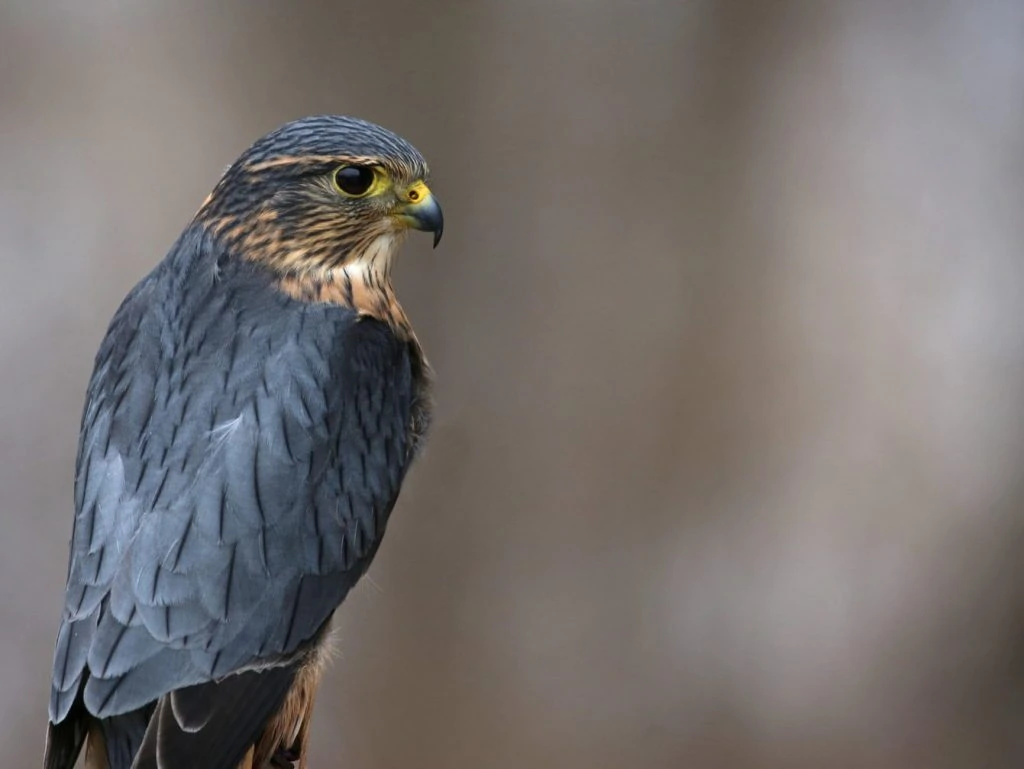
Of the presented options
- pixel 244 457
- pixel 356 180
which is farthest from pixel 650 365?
pixel 244 457

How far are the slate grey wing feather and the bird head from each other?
0.06m

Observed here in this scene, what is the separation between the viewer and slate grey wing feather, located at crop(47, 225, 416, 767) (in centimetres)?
158

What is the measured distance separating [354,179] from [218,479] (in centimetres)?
55

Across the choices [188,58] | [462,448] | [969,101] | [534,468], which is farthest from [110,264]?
[969,101]

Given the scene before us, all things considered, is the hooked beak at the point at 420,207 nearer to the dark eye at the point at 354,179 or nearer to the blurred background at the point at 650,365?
the dark eye at the point at 354,179

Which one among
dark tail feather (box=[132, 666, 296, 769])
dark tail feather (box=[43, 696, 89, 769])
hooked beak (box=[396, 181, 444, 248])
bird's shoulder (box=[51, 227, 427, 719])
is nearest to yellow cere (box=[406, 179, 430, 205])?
hooked beak (box=[396, 181, 444, 248])

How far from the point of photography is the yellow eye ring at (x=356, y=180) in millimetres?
1861

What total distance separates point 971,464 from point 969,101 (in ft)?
3.32

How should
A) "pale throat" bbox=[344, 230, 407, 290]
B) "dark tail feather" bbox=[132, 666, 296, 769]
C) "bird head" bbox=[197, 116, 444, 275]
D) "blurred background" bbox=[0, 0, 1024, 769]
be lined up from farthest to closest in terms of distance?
"blurred background" bbox=[0, 0, 1024, 769] < "pale throat" bbox=[344, 230, 407, 290] < "bird head" bbox=[197, 116, 444, 275] < "dark tail feather" bbox=[132, 666, 296, 769]

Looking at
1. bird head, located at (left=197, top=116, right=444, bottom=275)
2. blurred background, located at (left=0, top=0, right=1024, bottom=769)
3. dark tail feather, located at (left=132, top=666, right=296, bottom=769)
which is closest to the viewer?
dark tail feather, located at (left=132, top=666, right=296, bottom=769)

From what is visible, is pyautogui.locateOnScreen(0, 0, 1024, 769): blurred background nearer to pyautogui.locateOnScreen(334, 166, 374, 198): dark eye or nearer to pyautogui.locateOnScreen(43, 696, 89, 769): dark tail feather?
pyautogui.locateOnScreen(334, 166, 374, 198): dark eye

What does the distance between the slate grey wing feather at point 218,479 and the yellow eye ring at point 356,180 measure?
0.20m

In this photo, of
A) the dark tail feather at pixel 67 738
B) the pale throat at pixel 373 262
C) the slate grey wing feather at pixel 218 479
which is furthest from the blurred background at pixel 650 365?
the dark tail feather at pixel 67 738

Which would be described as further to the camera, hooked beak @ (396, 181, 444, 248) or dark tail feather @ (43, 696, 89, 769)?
hooked beak @ (396, 181, 444, 248)
